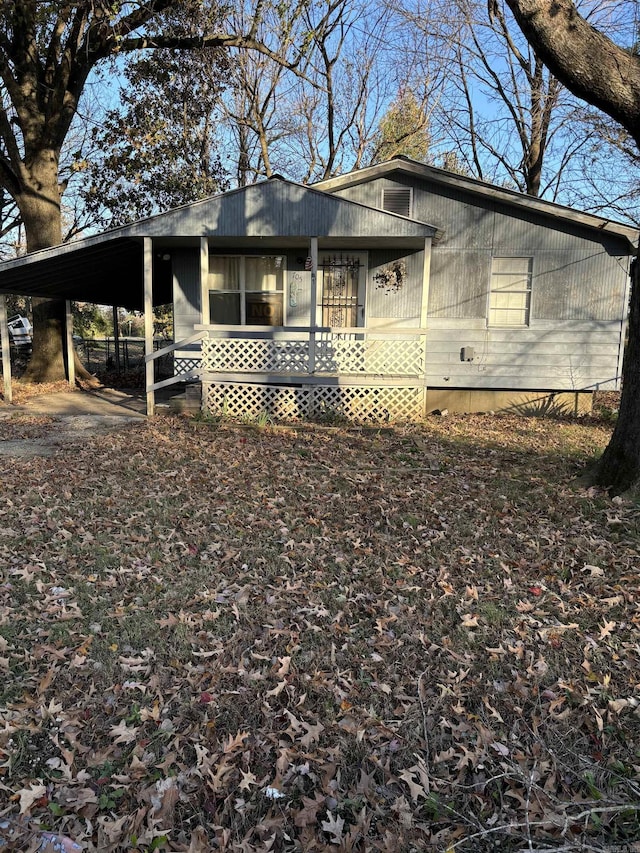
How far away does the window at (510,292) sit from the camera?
11.9 metres

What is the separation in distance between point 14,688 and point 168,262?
11.8 meters

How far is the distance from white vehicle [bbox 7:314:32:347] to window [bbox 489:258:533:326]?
18767 mm

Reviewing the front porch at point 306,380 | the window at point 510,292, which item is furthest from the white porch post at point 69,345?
the window at point 510,292

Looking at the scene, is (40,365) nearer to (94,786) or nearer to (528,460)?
(528,460)

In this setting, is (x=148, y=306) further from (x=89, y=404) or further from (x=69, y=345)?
(x=69, y=345)

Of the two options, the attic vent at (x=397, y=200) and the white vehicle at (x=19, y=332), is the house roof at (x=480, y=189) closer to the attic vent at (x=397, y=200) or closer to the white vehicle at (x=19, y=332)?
the attic vent at (x=397, y=200)

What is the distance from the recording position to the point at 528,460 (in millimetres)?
7641

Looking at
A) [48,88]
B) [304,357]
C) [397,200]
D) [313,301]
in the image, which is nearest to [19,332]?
[48,88]

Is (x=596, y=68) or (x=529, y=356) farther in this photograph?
(x=529, y=356)

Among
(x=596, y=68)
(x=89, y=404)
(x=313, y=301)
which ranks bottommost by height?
(x=89, y=404)

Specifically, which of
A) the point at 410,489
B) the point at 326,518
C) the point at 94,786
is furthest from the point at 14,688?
the point at 410,489

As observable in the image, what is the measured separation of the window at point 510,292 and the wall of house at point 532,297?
0.46 feet

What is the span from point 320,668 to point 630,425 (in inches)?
160

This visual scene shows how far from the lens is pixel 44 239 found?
50.1 feet
